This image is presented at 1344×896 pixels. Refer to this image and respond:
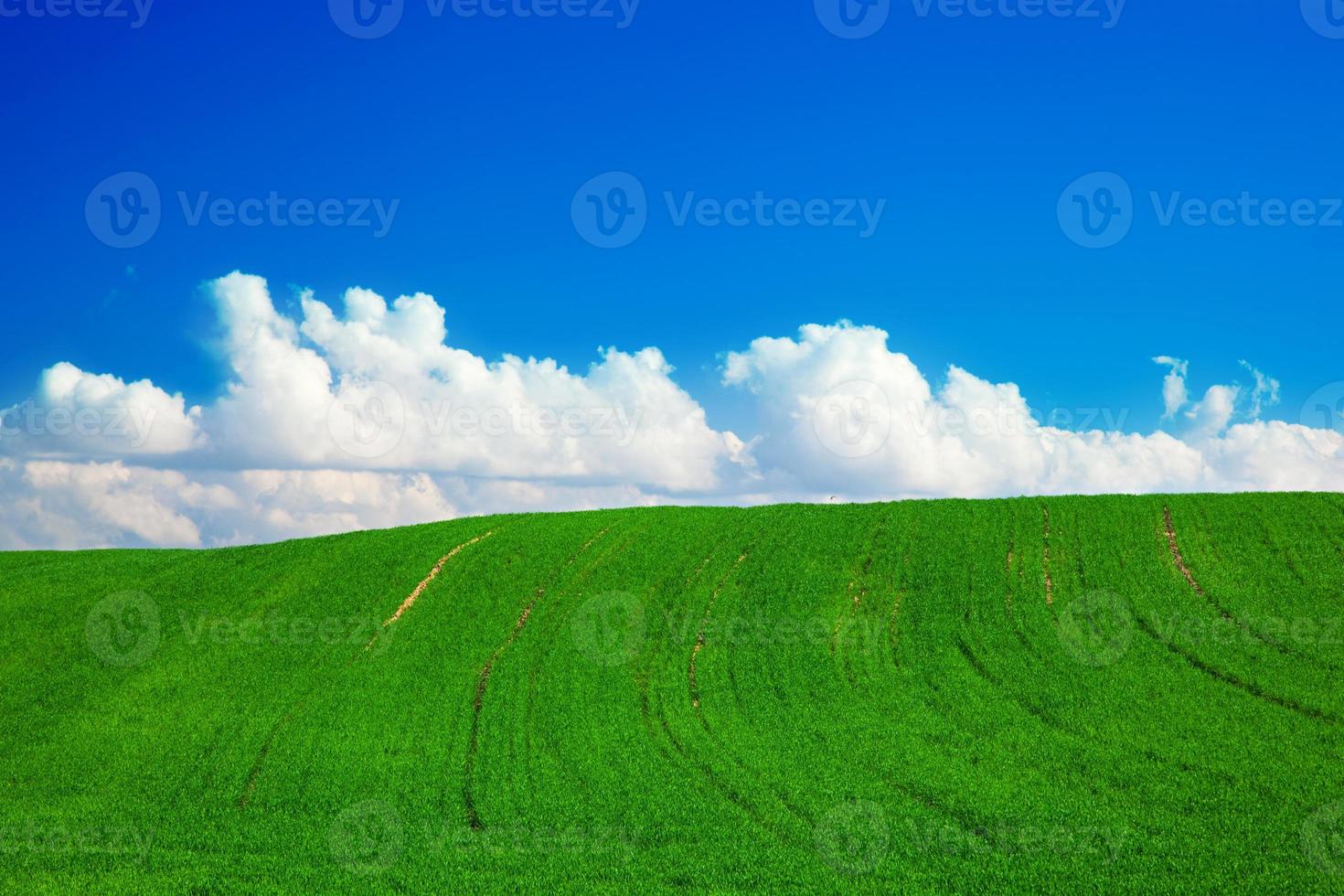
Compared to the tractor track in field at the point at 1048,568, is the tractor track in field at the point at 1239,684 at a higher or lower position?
lower

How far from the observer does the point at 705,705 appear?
115 feet

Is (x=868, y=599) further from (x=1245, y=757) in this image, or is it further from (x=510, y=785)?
(x=510, y=785)

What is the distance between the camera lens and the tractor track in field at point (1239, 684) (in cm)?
3130

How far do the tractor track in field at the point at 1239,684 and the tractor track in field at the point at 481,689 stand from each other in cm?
2923

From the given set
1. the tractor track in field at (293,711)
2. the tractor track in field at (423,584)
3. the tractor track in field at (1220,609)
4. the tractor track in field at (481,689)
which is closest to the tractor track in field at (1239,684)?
the tractor track in field at (1220,609)

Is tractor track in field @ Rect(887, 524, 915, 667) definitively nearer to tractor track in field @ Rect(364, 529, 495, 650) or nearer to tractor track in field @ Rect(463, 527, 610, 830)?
tractor track in field @ Rect(463, 527, 610, 830)

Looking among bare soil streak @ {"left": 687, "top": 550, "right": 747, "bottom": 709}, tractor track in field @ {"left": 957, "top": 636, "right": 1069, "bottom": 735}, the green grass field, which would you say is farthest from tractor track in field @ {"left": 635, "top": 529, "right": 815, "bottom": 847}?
tractor track in field @ {"left": 957, "top": 636, "right": 1069, "bottom": 735}

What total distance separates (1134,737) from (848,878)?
606 inches

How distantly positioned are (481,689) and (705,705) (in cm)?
971

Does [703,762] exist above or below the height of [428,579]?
below

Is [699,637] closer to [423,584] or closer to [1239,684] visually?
[423,584]

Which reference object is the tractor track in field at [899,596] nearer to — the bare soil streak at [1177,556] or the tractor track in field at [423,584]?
the bare soil streak at [1177,556]

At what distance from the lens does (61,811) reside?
27391 mm

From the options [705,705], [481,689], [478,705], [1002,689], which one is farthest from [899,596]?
[478,705]
